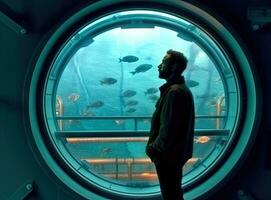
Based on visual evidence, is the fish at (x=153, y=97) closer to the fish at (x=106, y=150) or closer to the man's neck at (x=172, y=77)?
the fish at (x=106, y=150)

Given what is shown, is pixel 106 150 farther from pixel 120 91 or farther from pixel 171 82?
pixel 171 82

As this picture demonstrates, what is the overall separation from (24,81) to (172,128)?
4.42 ft

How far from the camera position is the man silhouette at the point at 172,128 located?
Result: 2324mm

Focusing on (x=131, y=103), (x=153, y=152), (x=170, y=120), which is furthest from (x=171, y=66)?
(x=131, y=103)

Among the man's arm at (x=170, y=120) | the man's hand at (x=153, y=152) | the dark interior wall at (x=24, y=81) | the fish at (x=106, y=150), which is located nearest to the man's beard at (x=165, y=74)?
the man's arm at (x=170, y=120)

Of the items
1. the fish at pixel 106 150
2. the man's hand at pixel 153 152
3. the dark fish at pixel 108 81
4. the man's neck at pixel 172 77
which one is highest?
the dark fish at pixel 108 81

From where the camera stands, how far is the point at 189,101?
2404 mm

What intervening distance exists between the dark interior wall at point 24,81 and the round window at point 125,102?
6.6 inches

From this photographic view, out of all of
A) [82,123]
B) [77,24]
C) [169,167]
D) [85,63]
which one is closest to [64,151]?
[77,24]

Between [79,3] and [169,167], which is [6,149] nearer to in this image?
[79,3]

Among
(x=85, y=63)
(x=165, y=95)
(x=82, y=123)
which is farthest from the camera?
(x=85, y=63)

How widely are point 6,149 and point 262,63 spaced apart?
1.98m

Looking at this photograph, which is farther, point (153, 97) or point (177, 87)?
point (153, 97)

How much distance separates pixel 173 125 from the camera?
232 cm
